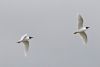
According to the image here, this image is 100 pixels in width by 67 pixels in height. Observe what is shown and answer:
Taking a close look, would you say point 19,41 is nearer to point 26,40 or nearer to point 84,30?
point 26,40

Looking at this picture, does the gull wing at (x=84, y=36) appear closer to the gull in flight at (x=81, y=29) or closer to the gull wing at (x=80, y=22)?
the gull in flight at (x=81, y=29)

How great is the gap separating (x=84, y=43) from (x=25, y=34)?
673 cm

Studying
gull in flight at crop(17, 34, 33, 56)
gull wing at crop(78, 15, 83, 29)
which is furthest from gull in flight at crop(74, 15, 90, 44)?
gull in flight at crop(17, 34, 33, 56)

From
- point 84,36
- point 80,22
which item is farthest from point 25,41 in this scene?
point 80,22

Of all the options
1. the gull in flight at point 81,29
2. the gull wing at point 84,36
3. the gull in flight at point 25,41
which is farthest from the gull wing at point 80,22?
the gull in flight at point 25,41

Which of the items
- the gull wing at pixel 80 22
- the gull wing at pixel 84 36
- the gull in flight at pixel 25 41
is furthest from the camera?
the gull wing at pixel 84 36

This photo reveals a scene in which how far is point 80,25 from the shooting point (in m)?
81.1

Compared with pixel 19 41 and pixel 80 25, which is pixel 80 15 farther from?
pixel 19 41

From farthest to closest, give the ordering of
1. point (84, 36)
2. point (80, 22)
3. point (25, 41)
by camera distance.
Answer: point (25, 41)
point (84, 36)
point (80, 22)

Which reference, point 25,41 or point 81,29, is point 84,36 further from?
point 25,41

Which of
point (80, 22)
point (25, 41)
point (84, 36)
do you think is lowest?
point (25, 41)

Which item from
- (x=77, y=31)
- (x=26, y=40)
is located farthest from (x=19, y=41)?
(x=77, y=31)

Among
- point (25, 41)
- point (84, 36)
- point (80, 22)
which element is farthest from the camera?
point (25, 41)

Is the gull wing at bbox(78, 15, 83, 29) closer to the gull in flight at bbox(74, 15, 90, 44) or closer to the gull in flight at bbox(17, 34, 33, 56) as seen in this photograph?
the gull in flight at bbox(74, 15, 90, 44)
